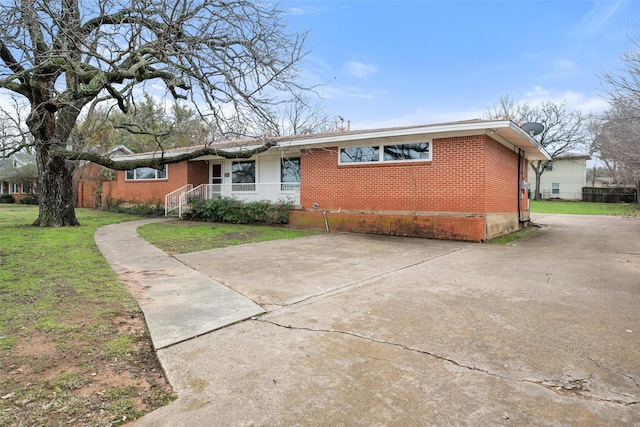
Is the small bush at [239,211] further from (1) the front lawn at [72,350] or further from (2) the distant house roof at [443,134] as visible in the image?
(1) the front lawn at [72,350]

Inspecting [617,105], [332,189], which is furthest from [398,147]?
[617,105]

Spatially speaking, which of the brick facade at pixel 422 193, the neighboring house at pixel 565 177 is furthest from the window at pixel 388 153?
the neighboring house at pixel 565 177

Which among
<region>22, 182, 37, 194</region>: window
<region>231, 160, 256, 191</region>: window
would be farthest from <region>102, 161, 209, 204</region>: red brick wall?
<region>22, 182, 37, 194</region>: window

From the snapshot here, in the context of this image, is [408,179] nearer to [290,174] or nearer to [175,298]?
[290,174]

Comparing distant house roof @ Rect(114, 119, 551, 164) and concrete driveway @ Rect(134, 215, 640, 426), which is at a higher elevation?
distant house roof @ Rect(114, 119, 551, 164)

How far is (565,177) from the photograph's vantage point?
1719 inches

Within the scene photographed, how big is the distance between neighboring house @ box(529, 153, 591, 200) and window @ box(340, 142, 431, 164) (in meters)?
39.7

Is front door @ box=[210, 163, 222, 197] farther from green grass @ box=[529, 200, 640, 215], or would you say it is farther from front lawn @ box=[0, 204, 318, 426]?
green grass @ box=[529, 200, 640, 215]

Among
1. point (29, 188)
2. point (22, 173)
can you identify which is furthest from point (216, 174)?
point (29, 188)

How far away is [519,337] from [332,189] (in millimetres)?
9969

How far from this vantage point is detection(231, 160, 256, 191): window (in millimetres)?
16391

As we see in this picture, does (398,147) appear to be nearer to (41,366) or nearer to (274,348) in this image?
(274,348)

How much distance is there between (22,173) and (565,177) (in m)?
57.9

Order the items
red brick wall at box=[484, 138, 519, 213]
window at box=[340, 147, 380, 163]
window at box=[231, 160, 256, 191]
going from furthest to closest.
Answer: window at box=[231, 160, 256, 191] → window at box=[340, 147, 380, 163] → red brick wall at box=[484, 138, 519, 213]
